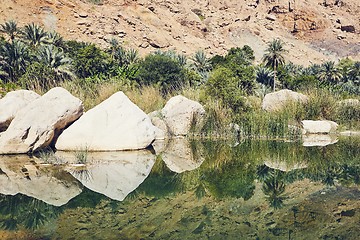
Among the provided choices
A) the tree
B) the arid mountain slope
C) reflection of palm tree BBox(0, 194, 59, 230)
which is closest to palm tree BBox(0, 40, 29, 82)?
the tree

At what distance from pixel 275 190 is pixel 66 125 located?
657 centimetres

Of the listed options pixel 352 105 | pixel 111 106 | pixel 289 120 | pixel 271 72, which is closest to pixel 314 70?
pixel 271 72

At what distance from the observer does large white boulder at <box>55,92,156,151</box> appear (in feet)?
33.9

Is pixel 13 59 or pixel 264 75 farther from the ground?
pixel 13 59

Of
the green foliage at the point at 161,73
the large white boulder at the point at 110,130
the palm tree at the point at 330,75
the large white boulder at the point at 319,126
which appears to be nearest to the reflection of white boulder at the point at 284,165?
the large white boulder at the point at 110,130

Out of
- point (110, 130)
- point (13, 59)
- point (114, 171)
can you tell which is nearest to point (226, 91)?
point (110, 130)

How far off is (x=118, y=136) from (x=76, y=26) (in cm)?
3947

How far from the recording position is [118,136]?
10.5m

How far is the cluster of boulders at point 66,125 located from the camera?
32.4ft

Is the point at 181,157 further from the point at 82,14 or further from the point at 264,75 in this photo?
the point at 82,14

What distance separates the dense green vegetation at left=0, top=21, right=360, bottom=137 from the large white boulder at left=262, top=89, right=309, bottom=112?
13.3 inches

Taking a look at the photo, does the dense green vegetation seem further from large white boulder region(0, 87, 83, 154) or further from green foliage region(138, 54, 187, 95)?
large white boulder region(0, 87, 83, 154)

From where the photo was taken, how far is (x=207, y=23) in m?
61.2

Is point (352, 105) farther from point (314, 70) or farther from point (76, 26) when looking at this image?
point (76, 26)
